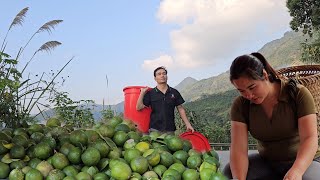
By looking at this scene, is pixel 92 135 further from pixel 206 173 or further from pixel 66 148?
pixel 206 173

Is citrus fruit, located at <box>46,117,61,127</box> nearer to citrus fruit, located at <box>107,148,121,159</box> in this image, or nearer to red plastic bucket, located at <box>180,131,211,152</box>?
citrus fruit, located at <box>107,148,121,159</box>

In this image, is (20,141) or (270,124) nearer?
(20,141)

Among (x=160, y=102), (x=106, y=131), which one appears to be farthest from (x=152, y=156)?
(x=160, y=102)

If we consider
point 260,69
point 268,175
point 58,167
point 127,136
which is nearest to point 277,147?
point 268,175

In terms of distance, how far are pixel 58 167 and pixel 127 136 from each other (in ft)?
1.01

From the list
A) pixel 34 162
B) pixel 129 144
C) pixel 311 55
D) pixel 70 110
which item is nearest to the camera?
pixel 34 162

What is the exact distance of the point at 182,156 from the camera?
4.84ft

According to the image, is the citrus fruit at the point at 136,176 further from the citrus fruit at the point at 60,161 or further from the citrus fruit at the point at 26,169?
the citrus fruit at the point at 26,169

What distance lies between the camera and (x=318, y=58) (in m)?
10.8

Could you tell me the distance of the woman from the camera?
1577mm

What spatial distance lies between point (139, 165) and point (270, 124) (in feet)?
2.24

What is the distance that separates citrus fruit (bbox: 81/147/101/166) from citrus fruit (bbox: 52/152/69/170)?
6 centimetres

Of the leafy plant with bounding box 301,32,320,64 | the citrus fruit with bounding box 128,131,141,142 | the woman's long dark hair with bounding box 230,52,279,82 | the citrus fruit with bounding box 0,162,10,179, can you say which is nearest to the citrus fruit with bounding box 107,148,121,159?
the citrus fruit with bounding box 128,131,141,142

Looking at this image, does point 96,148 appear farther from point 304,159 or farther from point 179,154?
point 304,159
